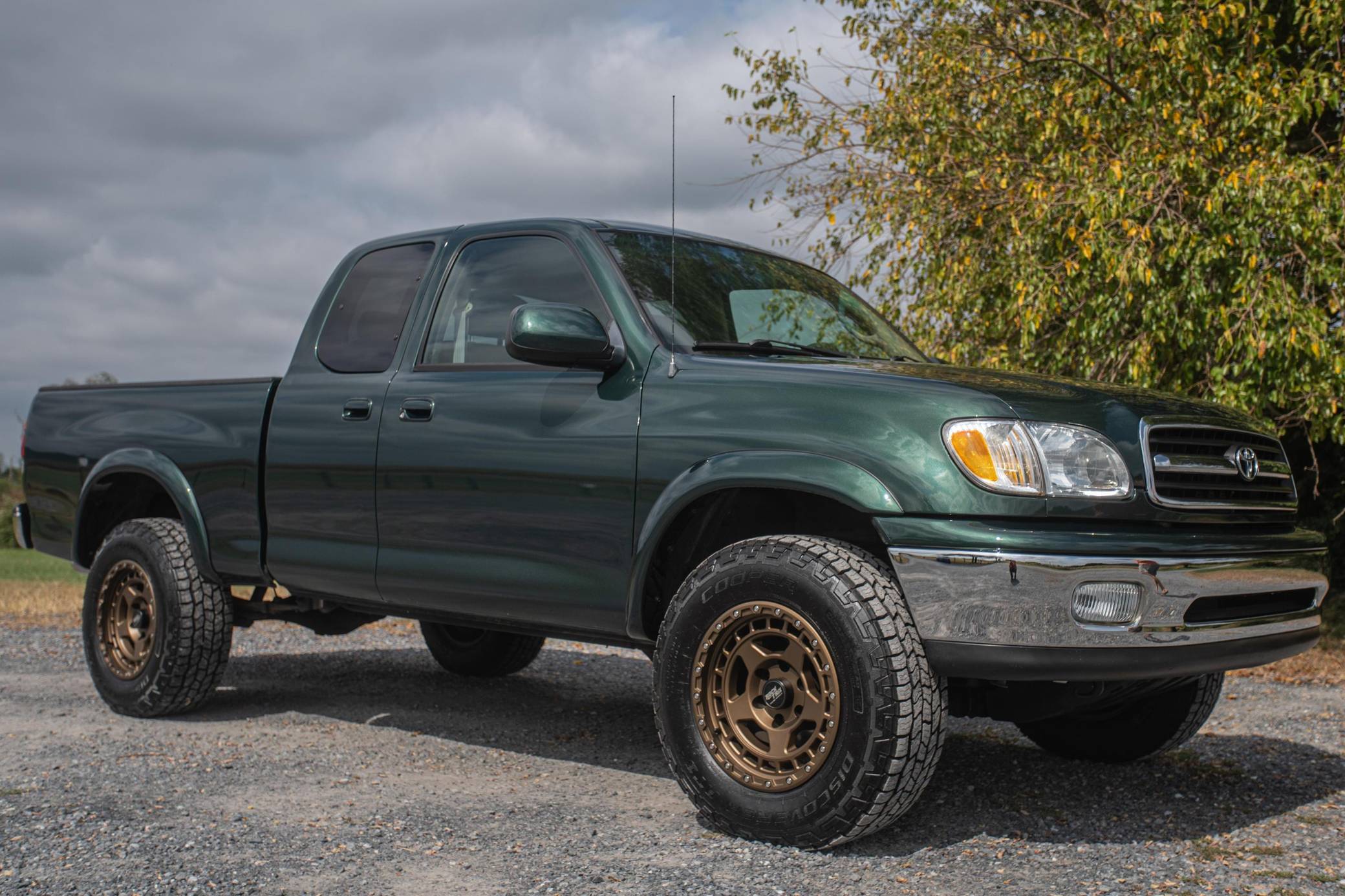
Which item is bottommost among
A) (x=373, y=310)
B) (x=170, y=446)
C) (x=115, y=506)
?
(x=115, y=506)

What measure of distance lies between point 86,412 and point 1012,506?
16.0ft

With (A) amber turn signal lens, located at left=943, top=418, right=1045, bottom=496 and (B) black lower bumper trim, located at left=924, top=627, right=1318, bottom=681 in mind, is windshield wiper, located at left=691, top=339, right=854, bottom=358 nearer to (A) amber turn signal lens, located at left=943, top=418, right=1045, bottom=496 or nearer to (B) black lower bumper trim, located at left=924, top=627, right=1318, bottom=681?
(A) amber turn signal lens, located at left=943, top=418, right=1045, bottom=496

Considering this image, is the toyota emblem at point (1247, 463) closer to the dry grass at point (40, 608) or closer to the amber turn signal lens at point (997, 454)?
the amber turn signal lens at point (997, 454)

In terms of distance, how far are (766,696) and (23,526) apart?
15.5 feet

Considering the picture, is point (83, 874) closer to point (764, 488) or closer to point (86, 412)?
point (764, 488)

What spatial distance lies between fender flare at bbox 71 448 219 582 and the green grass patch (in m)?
18.6

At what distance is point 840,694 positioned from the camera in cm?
374

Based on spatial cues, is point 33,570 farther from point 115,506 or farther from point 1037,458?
point 1037,458

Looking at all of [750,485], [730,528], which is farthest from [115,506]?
[750,485]

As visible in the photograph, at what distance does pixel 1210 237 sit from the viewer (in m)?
8.76

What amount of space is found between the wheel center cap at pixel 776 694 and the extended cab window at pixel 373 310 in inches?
89.2

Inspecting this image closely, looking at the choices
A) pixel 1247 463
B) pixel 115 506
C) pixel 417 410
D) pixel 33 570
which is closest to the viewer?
pixel 1247 463

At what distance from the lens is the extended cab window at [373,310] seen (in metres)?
5.43

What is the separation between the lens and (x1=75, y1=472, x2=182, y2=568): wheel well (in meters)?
6.49
